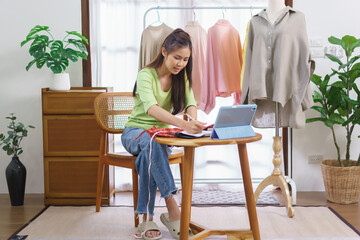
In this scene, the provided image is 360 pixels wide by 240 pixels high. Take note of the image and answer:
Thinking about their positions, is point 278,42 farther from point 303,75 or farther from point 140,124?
point 140,124

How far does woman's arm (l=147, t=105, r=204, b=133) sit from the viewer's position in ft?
7.44

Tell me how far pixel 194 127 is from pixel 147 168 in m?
0.47

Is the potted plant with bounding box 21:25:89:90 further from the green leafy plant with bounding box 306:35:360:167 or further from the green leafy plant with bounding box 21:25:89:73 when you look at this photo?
the green leafy plant with bounding box 306:35:360:167

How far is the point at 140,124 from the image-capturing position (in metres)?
2.81

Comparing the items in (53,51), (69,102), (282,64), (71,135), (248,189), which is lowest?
(248,189)

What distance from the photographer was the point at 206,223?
295 cm

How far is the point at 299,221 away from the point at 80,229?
4.40 ft

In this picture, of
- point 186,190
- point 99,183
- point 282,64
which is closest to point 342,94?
point 282,64

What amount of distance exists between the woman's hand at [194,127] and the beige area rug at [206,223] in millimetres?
732

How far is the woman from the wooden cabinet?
0.62 meters

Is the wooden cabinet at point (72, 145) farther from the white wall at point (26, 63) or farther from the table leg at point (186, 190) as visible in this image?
the table leg at point (186, 190)

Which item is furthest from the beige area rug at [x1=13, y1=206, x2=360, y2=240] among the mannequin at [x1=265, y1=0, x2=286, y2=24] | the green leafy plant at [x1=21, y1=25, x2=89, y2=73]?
the mannequin at [x1=265, y1=0, x2=286, y2=24]

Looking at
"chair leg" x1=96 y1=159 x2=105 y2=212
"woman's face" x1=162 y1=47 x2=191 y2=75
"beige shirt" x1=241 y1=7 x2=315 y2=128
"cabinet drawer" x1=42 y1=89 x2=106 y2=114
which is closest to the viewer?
"woman's face" x1=162 y1=47 x2=191 y2=75

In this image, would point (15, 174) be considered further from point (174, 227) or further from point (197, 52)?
point (197, 52)
